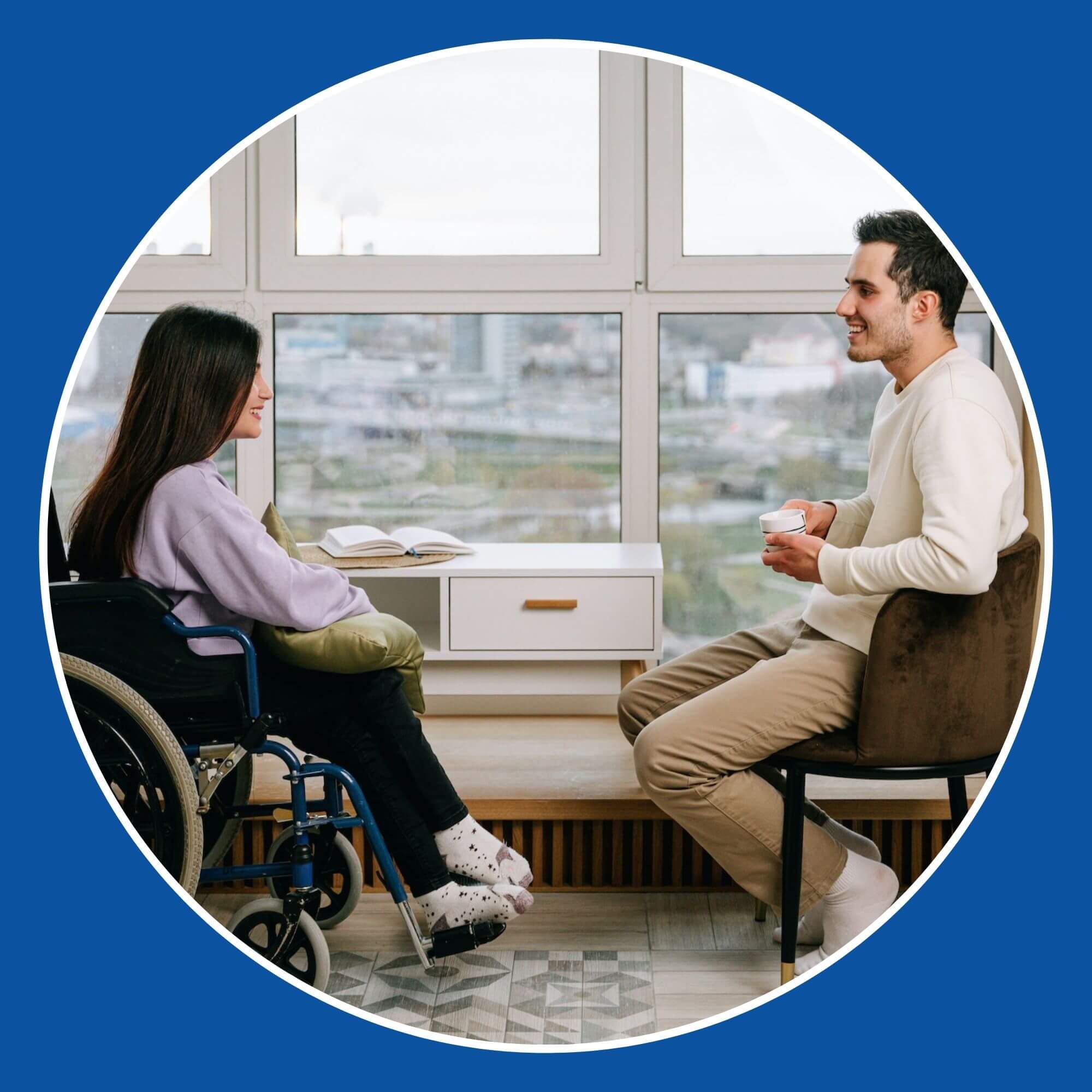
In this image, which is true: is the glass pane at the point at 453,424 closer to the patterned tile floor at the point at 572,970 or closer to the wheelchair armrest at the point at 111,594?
the patterned tile floor at the point at 572,970

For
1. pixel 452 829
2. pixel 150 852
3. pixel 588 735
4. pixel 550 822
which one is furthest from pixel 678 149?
pixel 150 852

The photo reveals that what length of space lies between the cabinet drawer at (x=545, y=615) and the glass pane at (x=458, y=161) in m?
0.91

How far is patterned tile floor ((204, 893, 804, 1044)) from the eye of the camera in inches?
71.6

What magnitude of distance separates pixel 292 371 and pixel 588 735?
1.25 m

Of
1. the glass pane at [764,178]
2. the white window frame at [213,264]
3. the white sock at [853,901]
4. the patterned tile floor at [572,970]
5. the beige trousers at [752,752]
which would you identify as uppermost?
the glass pane at [764,178]

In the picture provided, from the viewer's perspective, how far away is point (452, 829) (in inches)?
71.9

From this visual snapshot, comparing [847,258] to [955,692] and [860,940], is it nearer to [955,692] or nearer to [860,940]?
[955,692]

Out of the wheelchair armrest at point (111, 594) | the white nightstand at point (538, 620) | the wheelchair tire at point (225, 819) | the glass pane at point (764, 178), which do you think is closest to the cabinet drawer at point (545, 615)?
the white nightstand at point (538, 620)

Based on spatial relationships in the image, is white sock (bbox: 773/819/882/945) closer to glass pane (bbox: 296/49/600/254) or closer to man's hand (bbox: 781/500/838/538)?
man's hand (bbox: 781/500/838/538)

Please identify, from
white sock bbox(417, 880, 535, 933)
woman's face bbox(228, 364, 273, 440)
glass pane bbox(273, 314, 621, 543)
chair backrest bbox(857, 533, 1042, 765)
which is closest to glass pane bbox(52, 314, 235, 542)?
glass pane bbox(273, 314, 621, 543)

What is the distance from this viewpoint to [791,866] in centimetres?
178

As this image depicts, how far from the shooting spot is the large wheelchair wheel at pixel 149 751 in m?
1.56

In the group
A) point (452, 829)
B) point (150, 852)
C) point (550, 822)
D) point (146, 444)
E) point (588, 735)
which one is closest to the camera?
point (150, 852)

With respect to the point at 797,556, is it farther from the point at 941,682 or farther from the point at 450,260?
the point at 450,260
